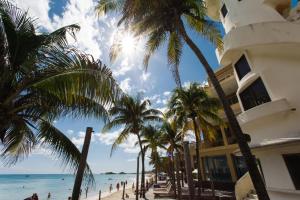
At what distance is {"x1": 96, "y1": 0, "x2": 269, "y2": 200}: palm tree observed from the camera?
8.79m

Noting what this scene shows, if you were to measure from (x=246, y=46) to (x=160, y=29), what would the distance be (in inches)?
179

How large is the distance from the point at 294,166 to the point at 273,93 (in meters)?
3.25

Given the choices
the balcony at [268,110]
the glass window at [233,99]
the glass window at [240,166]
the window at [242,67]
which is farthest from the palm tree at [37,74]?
the glass window at [233,99]

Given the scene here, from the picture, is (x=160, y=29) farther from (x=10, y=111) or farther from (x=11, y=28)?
(x=10, y=111)

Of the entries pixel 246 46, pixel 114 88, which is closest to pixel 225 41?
pixel 246 46

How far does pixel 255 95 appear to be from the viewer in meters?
9.99

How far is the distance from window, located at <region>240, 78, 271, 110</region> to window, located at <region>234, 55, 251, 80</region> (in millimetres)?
1066

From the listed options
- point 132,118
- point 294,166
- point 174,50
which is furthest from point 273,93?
point 132,118

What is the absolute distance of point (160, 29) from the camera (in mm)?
10414

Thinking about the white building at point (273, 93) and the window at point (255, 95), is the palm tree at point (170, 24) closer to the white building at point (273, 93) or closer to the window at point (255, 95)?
the white building at point (273, 93)

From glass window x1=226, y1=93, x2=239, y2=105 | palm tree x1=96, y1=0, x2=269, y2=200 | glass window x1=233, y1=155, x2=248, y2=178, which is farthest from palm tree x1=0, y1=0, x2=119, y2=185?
glass window x1=226, y1=93, x2=239, y2=105

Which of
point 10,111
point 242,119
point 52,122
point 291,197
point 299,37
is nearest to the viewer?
point 10,111

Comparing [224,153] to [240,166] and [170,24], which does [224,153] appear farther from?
[170,24]

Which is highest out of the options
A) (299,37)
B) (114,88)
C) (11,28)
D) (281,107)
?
(299,37)
